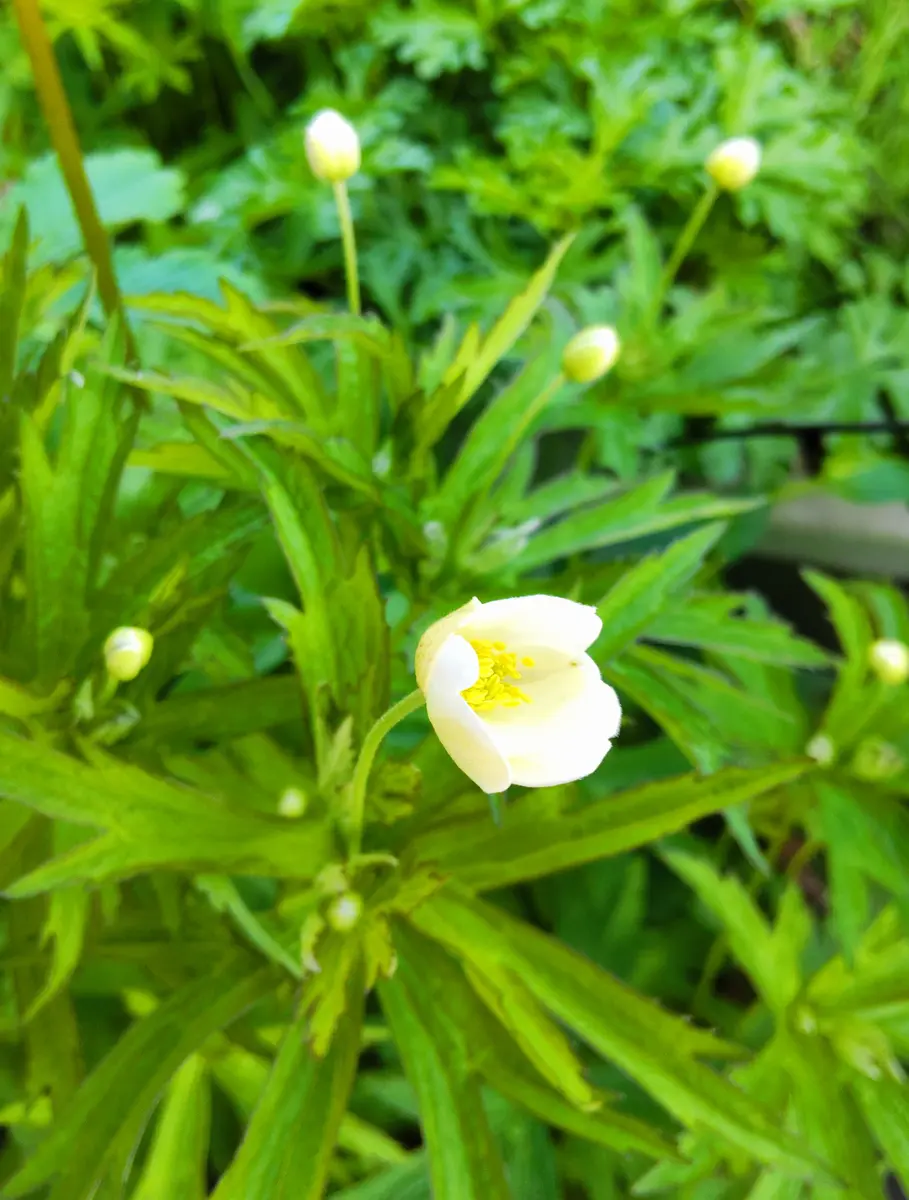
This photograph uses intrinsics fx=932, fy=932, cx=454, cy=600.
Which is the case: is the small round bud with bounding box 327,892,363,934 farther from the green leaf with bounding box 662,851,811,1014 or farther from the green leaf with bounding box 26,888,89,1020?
the green leaf with bounding box 662,851,811,1014

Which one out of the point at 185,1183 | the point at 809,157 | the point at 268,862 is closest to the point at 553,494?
the point at 268,862

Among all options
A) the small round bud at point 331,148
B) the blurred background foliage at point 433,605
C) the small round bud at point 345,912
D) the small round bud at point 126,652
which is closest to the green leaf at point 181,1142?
the blurred background foliage at point 433,605

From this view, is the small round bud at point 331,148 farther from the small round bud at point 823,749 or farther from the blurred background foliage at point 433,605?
the small round bud at point 823,749

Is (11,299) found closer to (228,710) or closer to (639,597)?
(228,710)

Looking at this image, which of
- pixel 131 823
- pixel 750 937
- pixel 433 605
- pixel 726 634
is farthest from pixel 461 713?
pixel 750 937

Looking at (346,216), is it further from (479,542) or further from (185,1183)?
(185,1183)

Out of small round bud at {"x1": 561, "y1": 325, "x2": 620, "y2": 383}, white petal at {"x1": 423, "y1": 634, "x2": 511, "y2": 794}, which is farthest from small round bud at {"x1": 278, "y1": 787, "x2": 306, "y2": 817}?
small round bud at {"x1": 561, "y1": 325, "x2": 620, "y2": 383}
